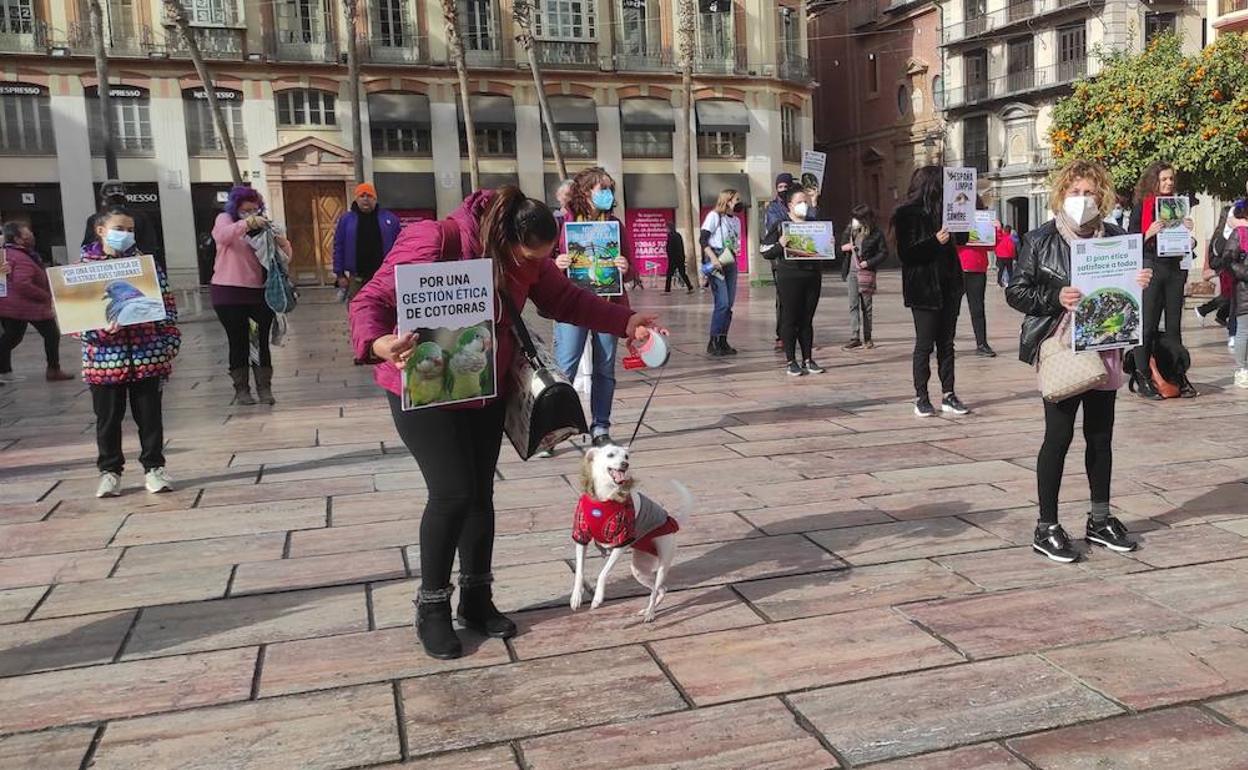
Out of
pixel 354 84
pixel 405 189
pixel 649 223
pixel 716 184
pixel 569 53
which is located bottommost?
pixel 649 223

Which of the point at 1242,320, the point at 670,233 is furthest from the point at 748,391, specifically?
the point at 670,233

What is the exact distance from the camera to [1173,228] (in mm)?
7941

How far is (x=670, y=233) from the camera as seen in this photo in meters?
27.3

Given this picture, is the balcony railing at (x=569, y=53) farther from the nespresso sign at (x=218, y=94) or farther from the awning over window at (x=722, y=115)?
the nespresso sign at (x=218, y=94)

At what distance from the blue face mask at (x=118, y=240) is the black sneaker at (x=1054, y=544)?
4.82 metres

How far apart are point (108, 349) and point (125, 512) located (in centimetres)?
88

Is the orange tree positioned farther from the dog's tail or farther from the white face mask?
the dog's tail

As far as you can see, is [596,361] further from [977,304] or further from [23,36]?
[23,36]

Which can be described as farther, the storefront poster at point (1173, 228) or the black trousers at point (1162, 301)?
the black trousers at point (1162, 301)

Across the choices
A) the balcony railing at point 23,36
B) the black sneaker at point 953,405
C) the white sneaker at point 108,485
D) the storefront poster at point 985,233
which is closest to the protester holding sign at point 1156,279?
the black sneaker at point 953,405

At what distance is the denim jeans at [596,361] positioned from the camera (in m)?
6.79

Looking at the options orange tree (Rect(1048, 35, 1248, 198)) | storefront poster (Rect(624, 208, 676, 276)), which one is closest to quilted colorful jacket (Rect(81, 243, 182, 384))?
orange tree (Rect(1048, 35, 1248, 198))

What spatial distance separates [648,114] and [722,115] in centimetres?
278

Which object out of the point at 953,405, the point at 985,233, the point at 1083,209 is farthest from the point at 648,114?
the point at 1083,209
